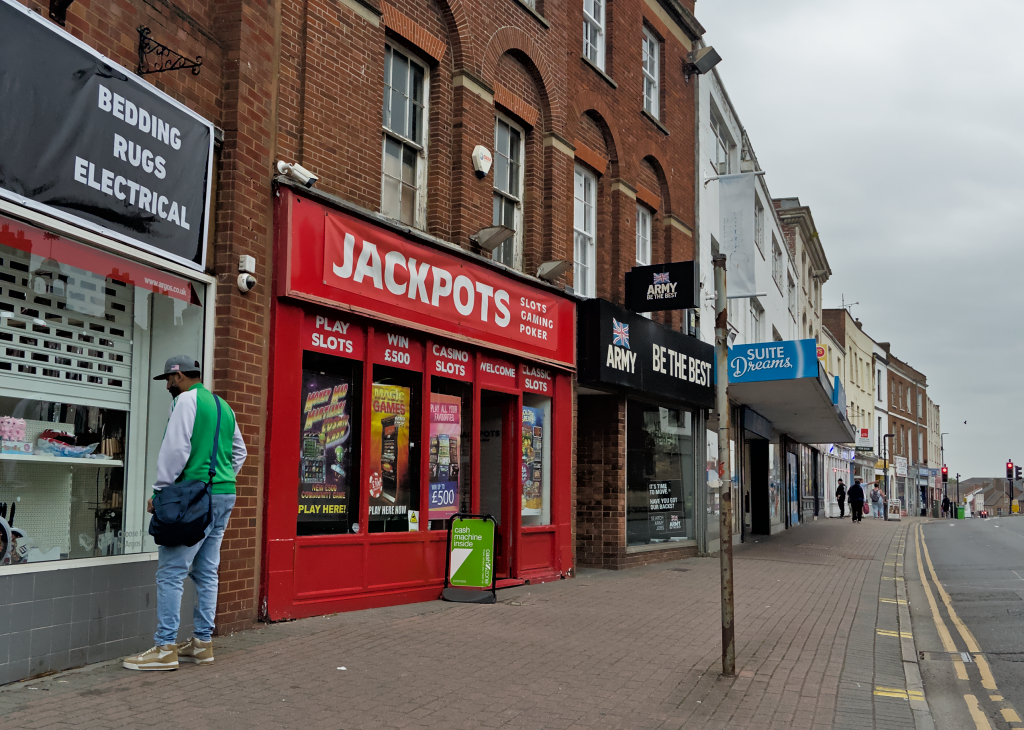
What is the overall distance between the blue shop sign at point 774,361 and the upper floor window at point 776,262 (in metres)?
12.5

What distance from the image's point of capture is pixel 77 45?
5859 millimetres

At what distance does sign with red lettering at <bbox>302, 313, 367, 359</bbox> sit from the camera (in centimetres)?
828

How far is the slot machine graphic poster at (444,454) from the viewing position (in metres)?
10.1

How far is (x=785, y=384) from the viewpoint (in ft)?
62.4

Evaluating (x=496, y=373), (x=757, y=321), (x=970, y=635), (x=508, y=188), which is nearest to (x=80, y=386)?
(x=496, y=373)

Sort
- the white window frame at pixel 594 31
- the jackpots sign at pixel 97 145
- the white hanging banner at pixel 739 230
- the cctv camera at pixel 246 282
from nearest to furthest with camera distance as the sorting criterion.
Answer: the jackpots sign at pixel 97 145 → the cctv camera at pixel 246 282 → the white window frame at pixel 594 31 → the white hanging banner at pixel 739 230

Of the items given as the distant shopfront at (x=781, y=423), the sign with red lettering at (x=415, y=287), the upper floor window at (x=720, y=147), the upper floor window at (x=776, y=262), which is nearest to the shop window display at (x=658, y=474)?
the distant shopfront at (x=781, y=423)

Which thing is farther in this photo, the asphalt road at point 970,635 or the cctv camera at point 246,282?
the cctv camera at point 246,282

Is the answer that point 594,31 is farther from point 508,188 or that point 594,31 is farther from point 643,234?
point 508,188

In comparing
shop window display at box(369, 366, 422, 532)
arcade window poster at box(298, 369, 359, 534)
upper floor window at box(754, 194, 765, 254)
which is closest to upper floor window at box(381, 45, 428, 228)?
shop window display at box(369, 366, 422, 532)

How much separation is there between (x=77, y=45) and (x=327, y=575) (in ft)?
15.9

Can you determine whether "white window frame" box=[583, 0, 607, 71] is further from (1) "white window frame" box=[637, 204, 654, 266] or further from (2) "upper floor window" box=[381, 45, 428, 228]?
(2) "upper floor window" box=[381, 45, 428, 228]

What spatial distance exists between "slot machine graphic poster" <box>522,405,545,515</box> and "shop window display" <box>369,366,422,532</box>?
8.06 ft

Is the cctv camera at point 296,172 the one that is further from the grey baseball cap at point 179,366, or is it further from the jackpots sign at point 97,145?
the grey baseball cap at point 179,366
